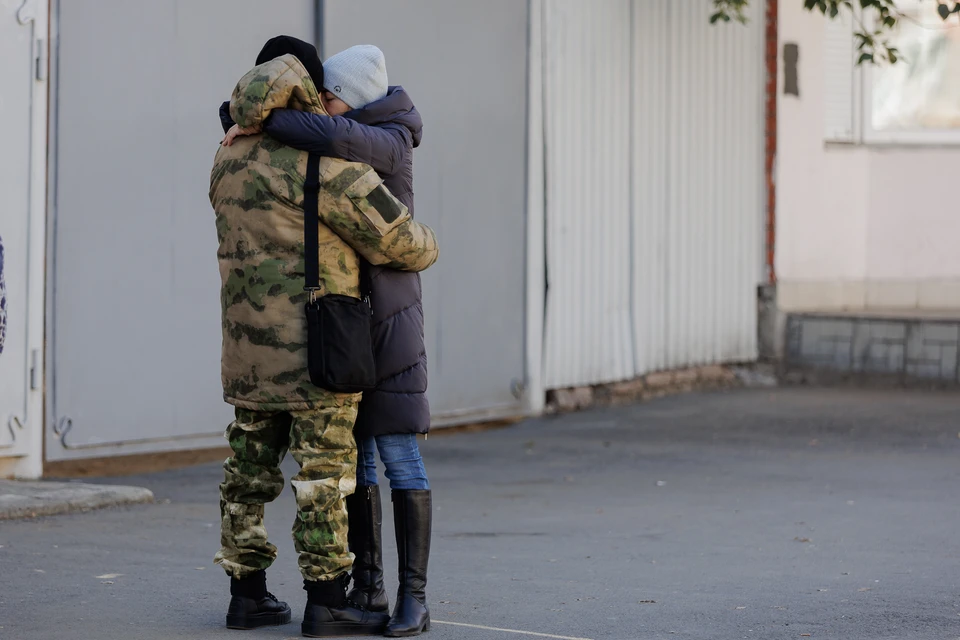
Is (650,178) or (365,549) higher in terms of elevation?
(650,178)

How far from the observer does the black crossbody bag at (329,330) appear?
4113 mm

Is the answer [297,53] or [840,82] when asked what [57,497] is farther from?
[840,82]

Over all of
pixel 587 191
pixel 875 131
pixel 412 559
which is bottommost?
pixel 412 559

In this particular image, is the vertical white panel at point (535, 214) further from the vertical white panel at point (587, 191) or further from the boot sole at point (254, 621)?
the boot sole at point (254, 621)

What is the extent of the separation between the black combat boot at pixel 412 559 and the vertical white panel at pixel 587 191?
5.77 metres

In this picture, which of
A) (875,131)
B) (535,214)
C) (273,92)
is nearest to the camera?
(273,92)

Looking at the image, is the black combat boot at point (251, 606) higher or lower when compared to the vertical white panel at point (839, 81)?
lower

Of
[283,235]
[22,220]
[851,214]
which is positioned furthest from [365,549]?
[851,214]

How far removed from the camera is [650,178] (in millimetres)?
10969

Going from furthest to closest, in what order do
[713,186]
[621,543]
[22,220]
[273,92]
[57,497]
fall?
[713,186]
[22,220]
[57,497]
[621,543]
[273,92]

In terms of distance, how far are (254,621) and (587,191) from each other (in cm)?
638

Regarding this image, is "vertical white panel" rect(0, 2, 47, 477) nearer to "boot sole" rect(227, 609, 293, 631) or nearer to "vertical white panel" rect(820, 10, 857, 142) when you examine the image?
"boot sole" rect(227, 609, 293, 631)

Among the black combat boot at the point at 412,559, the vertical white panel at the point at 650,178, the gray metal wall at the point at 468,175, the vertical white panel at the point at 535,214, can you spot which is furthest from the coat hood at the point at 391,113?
the vertical white panel at the point at 650,178

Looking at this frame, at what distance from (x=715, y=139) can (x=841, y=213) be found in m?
1.54
